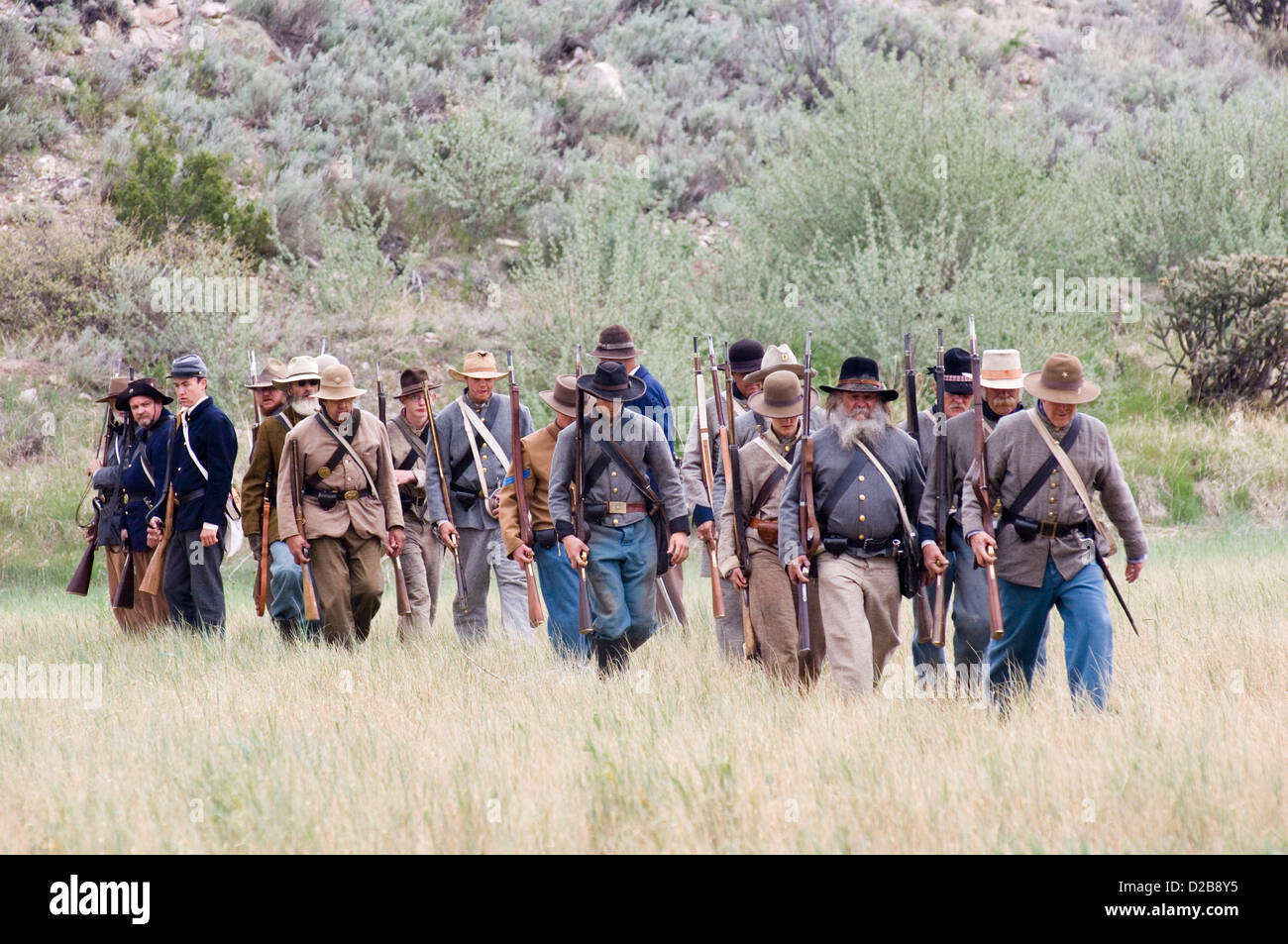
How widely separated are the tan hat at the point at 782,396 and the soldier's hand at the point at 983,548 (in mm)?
1480

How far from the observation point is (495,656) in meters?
9.51

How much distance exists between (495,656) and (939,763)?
4060mm

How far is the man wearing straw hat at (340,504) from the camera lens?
958 centimetres

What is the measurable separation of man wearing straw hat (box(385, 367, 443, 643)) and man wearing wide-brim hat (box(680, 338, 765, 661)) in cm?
227

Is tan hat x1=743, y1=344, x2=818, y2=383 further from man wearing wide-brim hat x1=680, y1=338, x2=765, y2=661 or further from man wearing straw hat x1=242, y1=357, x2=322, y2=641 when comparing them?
man wearing straw hat x1=242, y1=357, x2=322, y2=641

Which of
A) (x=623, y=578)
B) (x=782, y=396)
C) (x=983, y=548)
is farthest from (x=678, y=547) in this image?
(x=983, y=548)

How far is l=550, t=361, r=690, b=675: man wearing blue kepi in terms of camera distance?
8.61 meters

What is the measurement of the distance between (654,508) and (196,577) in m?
3.87

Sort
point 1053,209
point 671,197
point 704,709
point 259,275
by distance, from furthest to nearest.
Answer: point 671,197, point 259,275, point 1053,209, point 704,709

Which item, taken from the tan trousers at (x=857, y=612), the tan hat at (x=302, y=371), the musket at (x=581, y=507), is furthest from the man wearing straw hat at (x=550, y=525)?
the tan trousers at (x=857, y=612)

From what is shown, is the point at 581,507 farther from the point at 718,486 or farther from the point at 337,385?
the point at 337,385

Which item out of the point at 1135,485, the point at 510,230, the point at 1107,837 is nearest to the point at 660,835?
the point at 1107,837

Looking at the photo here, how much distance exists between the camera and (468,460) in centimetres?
1061

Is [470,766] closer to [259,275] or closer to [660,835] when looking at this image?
[660,835]
